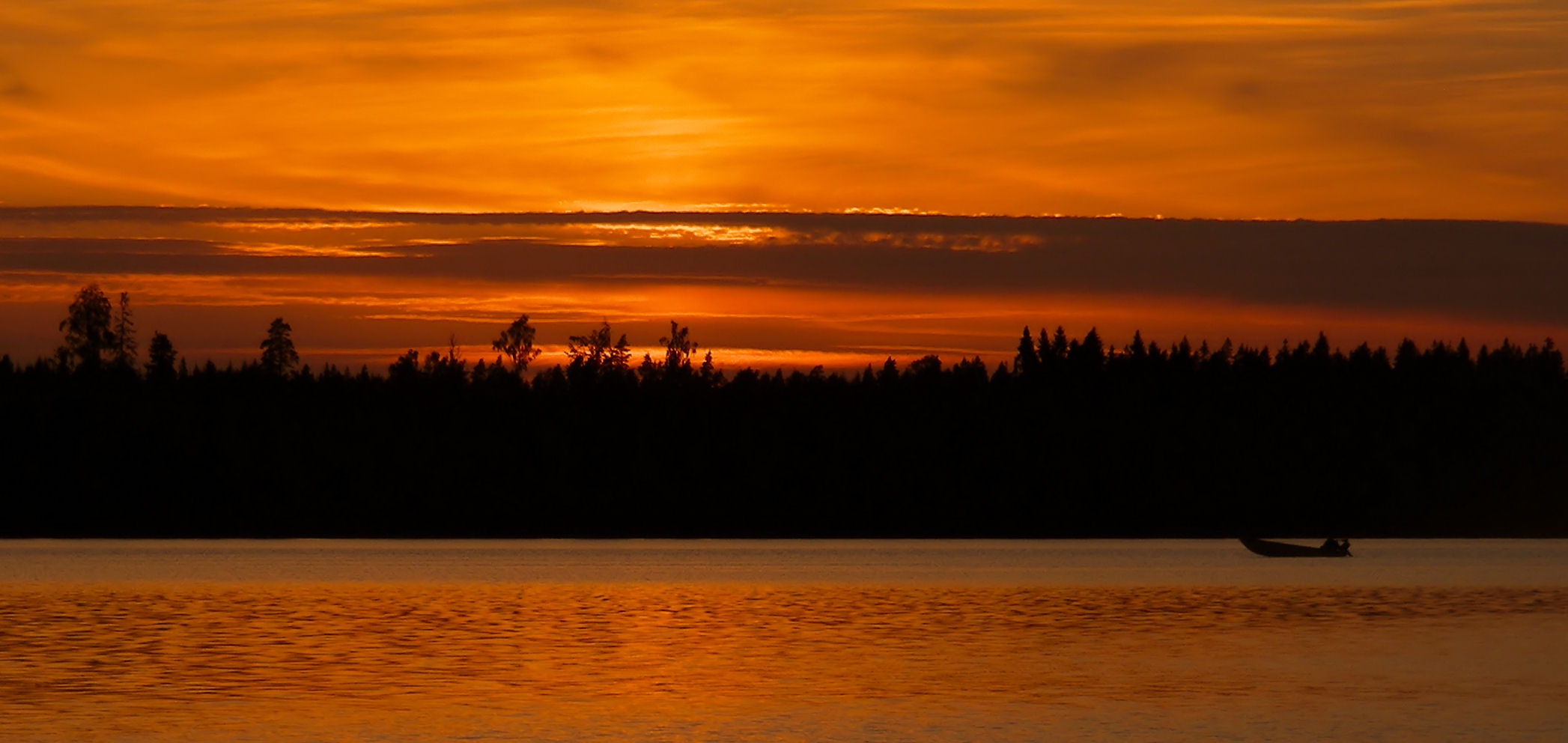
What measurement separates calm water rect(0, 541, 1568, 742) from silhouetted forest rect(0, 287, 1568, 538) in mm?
92631

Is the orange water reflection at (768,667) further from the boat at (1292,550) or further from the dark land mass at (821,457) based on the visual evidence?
the dark land mass at (821,457)

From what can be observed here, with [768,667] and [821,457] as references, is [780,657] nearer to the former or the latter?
[768,667]

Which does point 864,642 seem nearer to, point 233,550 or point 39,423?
point 233,550

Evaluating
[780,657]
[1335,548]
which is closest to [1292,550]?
[1335,548]

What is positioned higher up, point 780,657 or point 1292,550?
point 1292,550

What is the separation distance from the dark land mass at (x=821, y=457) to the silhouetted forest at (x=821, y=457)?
8.6 inches

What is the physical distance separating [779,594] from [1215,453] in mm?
123688

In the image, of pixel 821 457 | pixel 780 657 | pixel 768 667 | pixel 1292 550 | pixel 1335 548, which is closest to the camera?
pixel 768 667

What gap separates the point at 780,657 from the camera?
47938mm

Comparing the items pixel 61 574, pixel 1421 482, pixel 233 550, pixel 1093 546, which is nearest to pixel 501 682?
pixel 61 574

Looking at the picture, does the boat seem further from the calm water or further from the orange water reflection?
the orange water reflection

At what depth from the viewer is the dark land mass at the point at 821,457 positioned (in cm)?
18262

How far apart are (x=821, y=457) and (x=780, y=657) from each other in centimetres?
14149

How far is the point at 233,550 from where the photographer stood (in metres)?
132
